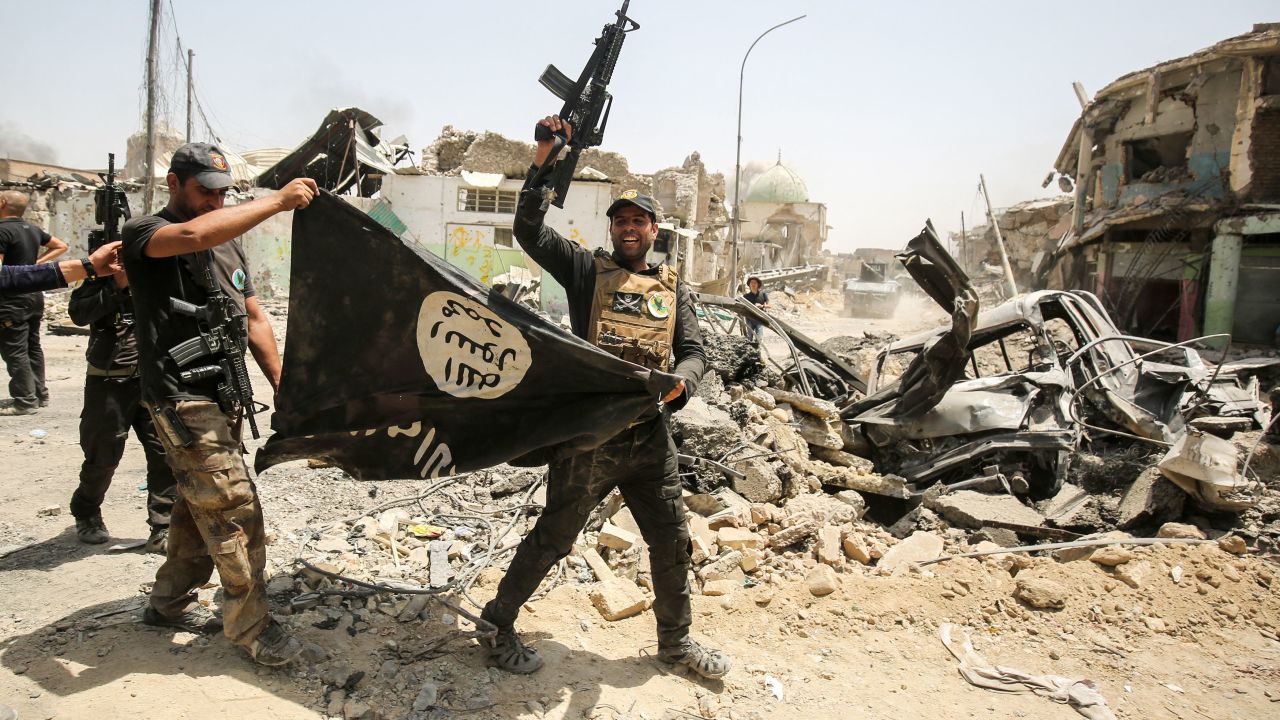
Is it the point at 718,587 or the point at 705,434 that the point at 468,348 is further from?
the point at 705,434

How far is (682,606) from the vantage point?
3002 mm

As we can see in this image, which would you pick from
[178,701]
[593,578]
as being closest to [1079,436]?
[593,578]

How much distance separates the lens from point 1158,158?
18297mm

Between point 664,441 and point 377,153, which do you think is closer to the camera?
point 664,441

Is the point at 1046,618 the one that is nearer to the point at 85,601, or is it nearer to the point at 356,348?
the point at 356,348

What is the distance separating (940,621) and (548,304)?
17103 mm

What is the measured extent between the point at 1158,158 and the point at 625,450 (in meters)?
20.9

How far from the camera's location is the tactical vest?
2898 millimetres

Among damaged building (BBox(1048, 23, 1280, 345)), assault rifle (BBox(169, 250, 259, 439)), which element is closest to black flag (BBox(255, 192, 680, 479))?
assault rifle (BBox(169, 250, 259, 439))

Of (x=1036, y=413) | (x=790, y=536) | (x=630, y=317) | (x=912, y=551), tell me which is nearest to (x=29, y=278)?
(x=630, y=317)

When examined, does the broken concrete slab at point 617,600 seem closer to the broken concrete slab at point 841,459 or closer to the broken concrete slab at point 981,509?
the broken concrete slab at point 981,509

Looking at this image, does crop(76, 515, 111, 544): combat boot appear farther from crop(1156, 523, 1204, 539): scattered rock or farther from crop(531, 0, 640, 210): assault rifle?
crop(1156, 523, 1204, 539): scattered rock

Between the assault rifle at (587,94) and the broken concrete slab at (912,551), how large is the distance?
2773 millimetres

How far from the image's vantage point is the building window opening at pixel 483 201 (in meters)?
21.0
